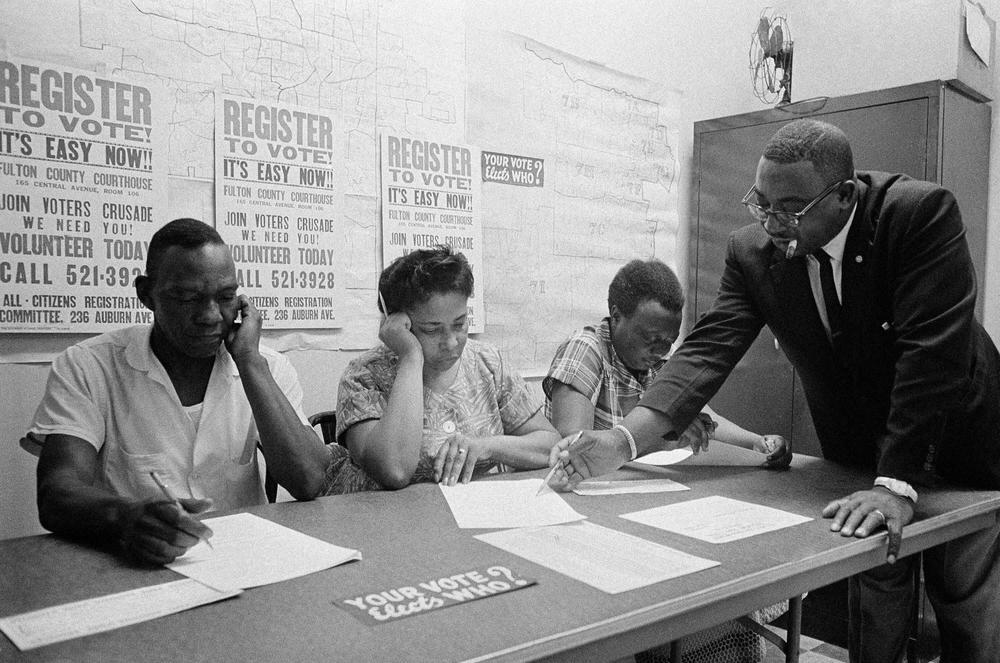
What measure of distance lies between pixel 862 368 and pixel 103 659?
160 cm

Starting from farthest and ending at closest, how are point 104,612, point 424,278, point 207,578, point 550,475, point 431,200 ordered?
1. point 431,200
2. point 424,278
3. point 550,475
4. point 207,578
5. point 104,612

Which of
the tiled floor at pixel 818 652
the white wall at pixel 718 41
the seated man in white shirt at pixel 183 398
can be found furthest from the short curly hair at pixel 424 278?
the tiled floor at pixel 818 652

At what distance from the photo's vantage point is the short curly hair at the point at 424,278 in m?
1.86

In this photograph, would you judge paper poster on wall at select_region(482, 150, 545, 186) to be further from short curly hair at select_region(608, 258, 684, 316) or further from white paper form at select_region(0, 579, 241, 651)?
white paper form at select_region(0, 579, 241, 651)

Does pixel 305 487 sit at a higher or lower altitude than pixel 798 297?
lower

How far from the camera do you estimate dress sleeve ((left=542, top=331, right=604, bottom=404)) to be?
7.13 feet

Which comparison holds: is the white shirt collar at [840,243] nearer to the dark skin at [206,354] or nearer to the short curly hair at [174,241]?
the dark skin at [206,354]

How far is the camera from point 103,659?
0.81 m

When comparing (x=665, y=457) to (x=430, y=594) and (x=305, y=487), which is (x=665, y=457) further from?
(x=430, y=594)

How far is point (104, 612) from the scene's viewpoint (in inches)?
36.6

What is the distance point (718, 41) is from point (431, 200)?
6.18 feet

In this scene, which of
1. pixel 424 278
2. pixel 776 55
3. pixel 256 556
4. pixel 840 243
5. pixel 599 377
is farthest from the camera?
pixel 776 55

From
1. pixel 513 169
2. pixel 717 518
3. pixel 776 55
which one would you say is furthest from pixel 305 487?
pixel 776 55

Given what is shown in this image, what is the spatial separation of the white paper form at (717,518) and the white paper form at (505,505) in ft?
0.46
